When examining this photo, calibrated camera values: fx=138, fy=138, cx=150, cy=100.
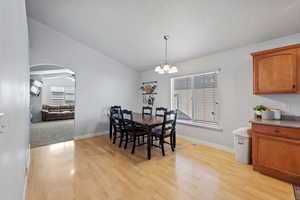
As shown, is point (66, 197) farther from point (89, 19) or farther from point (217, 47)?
point (217, 47)

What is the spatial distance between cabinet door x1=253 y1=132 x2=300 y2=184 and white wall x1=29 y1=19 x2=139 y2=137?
14.2 ft

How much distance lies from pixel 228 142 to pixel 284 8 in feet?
8.63

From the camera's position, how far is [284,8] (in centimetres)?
204

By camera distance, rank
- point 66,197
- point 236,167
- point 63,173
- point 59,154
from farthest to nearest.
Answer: point 59,154 → point 236,167 → point 63,173 → point 66,197

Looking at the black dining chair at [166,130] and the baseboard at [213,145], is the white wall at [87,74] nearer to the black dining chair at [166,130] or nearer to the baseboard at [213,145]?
the black dining chair at [166,130]

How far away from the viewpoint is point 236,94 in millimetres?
3121

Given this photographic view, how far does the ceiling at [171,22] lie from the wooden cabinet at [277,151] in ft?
5.71

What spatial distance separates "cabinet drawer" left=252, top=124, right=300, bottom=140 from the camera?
198cm

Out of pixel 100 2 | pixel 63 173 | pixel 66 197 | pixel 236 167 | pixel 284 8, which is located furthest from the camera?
pixel 100 2

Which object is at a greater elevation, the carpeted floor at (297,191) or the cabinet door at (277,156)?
the cabinet door at (277,156)

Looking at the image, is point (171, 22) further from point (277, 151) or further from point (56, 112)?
point (56, 112)

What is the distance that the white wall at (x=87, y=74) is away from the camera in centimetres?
384

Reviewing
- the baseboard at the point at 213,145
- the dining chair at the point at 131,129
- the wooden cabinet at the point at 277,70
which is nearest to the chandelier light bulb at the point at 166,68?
the dining chair at the point at 131,129

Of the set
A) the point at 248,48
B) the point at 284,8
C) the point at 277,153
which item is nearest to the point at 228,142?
the point at 277,153
